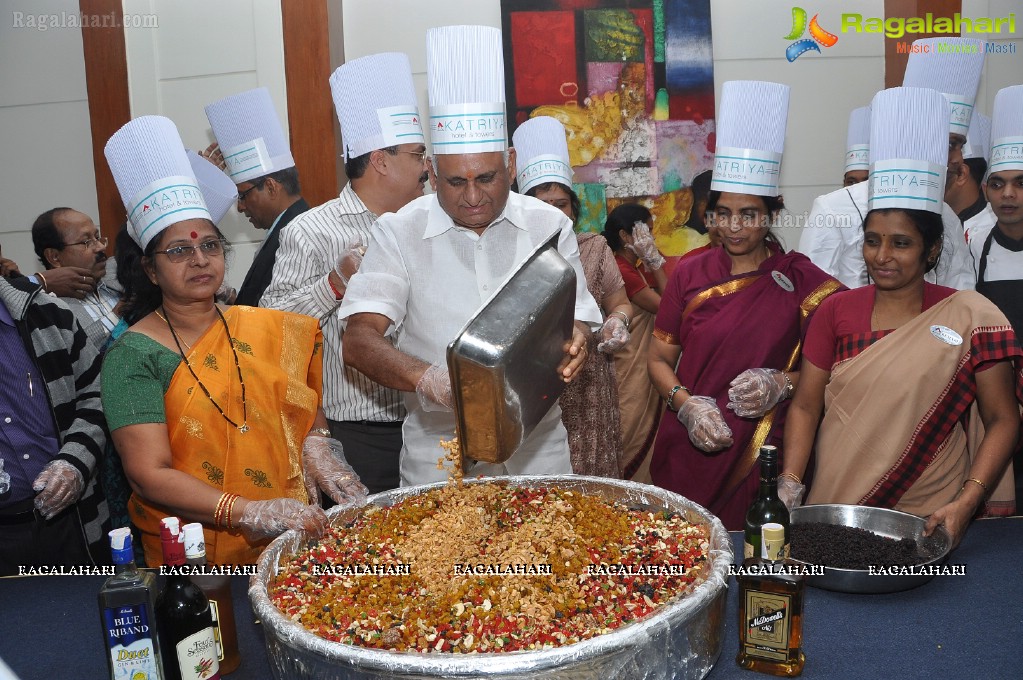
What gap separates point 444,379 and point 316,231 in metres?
1.18

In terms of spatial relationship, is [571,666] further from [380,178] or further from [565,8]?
[565,8]

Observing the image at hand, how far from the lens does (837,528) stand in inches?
66.4

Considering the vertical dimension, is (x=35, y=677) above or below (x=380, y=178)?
below

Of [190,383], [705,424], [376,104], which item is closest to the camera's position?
[190,383]

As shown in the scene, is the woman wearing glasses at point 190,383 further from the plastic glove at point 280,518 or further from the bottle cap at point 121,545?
the bottle cap at point 121,545

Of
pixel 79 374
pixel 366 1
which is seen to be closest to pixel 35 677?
pixel 79 374

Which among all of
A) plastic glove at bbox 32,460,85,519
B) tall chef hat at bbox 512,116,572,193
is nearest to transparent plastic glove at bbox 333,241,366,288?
plastic glove at bbox 32,460,85,519

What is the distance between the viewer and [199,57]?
4.56 meters

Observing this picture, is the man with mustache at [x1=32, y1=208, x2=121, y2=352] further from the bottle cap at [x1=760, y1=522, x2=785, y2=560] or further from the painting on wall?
the bottle cap at [x1=760, y1=522, x2=785, y2=560]

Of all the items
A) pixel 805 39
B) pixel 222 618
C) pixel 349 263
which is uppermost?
pixel 805 39

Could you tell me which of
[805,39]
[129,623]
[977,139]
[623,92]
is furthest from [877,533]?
[805,39]

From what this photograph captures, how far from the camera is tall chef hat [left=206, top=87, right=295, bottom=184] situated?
337cm

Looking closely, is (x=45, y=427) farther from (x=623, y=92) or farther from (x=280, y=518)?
(x=623, y=92)

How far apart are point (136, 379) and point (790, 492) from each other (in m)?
1.60
